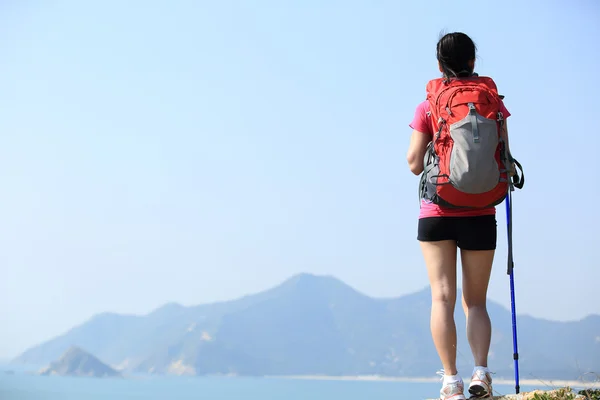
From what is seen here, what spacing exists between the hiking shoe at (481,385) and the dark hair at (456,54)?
164 centimetres

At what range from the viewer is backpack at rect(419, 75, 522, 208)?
365cm

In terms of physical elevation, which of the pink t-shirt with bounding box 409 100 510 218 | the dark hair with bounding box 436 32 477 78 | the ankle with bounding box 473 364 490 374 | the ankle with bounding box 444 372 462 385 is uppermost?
the dark hair with bounding box 436 32 477 78

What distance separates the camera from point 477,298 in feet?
13.2

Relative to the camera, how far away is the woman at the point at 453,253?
12.7 feet

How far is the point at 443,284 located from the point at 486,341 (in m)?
0.41

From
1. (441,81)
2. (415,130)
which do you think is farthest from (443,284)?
(441,81)

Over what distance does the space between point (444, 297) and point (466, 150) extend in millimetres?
831

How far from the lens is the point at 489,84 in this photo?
395 cm

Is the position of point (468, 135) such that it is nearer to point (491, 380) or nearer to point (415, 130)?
point (415, 130)

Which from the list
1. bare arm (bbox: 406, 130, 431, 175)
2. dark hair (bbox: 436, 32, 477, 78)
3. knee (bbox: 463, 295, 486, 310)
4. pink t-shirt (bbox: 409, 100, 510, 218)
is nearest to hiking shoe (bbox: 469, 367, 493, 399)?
knee (bbox: 463, 295, 486, 310)

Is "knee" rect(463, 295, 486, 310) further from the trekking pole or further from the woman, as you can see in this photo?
the trekking pole

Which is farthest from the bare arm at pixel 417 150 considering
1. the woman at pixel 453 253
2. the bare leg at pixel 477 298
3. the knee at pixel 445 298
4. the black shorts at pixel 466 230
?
the knee at pixel 445 298

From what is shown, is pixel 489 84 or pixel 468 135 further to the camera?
pixel 489 84

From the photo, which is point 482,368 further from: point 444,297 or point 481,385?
point 444,297
